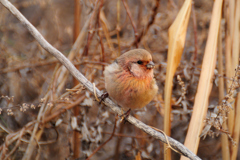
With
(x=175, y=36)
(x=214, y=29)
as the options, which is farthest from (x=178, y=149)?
(x=214, y=29)

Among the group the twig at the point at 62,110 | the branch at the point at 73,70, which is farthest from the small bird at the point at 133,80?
the twig at the point at 62,110

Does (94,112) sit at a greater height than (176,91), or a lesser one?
lesser

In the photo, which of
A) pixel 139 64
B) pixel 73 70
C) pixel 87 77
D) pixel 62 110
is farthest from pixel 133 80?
pixel 62 110

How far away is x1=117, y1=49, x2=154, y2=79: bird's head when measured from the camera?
6.65ft

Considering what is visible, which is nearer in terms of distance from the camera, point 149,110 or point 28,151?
point 28,151

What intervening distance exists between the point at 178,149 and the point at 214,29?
988 mm

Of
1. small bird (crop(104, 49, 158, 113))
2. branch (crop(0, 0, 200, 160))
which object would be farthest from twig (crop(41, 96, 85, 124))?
small bird (crop(104, 49, 158, 113))

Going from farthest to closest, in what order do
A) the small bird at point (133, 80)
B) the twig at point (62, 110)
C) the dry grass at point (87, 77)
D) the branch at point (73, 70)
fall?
the twig at point (62, 110)
the dry grass at point (87, 77)
the small bird at point (133, 80)
the branch at point (73, 70)

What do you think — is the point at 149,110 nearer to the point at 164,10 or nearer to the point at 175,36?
the point at 164,10

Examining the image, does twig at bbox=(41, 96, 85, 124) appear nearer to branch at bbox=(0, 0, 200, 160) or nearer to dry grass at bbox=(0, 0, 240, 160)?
dry grass at bbox=(0, 0, 240, 160)

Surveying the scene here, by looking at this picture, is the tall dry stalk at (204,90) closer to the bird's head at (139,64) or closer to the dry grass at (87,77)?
the dry grass at (87,77)

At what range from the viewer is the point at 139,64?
6.70 feet

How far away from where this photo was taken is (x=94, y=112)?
11.4 feet

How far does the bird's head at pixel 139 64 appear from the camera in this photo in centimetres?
203
